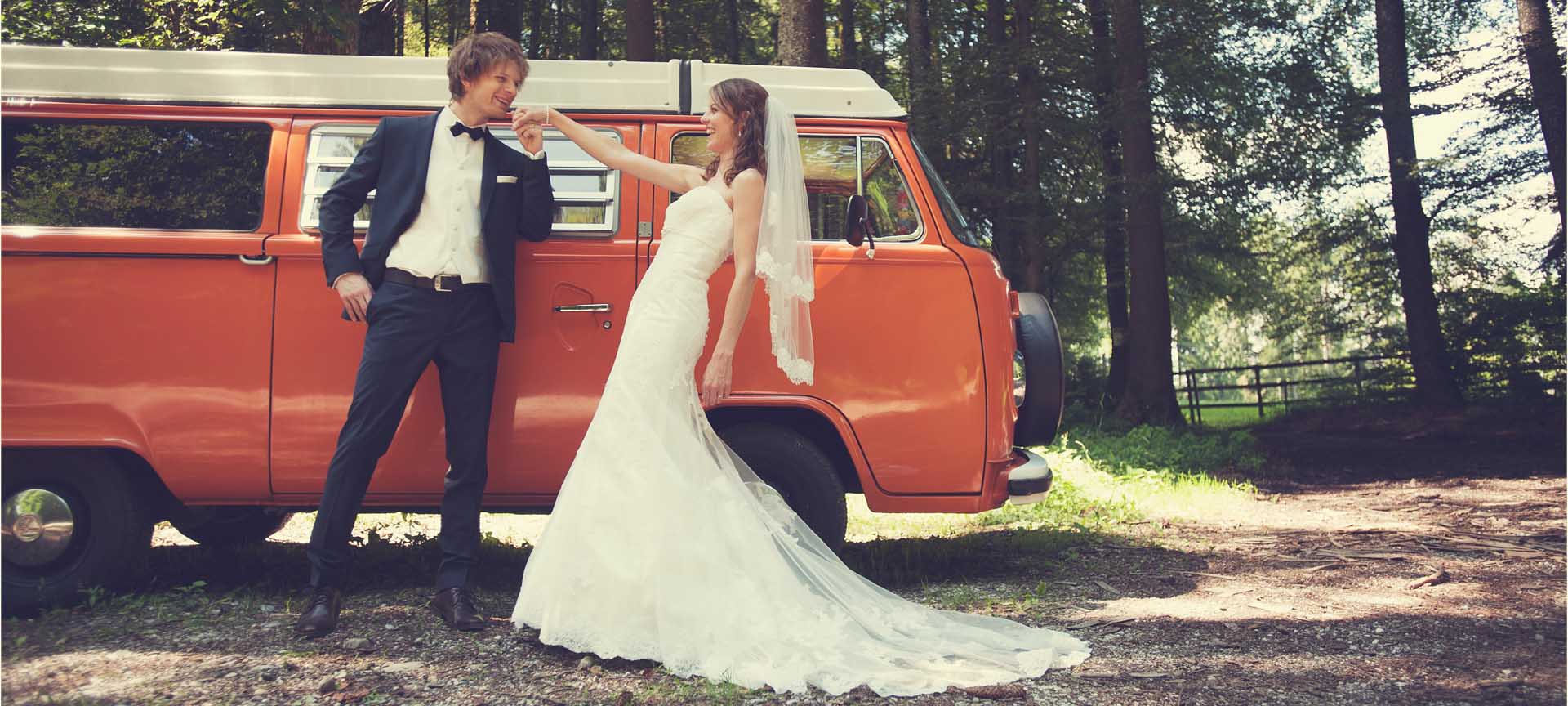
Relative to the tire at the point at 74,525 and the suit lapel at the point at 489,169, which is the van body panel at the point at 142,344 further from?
the suit lapel at the point at 489,169

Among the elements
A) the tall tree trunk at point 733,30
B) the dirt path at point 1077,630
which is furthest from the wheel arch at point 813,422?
the tall tree trunk at point 733,30

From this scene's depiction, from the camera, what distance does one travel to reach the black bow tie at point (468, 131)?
4449 mm

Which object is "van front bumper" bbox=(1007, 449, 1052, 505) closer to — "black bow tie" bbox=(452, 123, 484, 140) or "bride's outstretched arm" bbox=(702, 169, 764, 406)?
"bride's outstretched arm" bbox=(702, 169, 764, 406)

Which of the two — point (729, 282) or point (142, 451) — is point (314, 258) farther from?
point (729, 282)

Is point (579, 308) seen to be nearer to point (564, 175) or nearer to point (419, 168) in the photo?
point (564, 175)

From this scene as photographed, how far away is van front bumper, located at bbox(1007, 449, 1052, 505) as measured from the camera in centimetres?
502

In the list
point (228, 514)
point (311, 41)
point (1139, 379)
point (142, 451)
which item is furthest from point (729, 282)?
point (1139, 379)

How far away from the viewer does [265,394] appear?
15.4 feet

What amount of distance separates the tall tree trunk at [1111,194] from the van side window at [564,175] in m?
11.2

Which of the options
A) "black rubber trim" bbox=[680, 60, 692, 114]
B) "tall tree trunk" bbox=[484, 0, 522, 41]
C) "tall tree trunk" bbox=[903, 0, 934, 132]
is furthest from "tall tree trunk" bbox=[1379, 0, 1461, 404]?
"black rubber trim" bbox=[680, 60, 692, 114]

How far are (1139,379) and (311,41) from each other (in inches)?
444

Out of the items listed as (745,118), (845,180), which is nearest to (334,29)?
(845,180)

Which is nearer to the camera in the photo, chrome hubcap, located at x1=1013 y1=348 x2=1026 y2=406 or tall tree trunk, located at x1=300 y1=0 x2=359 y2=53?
chrome hubcap, located at x1=1013 y1=348 x2=1026 y2=406

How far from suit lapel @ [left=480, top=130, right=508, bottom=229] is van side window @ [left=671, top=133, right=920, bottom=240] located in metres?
0.83
